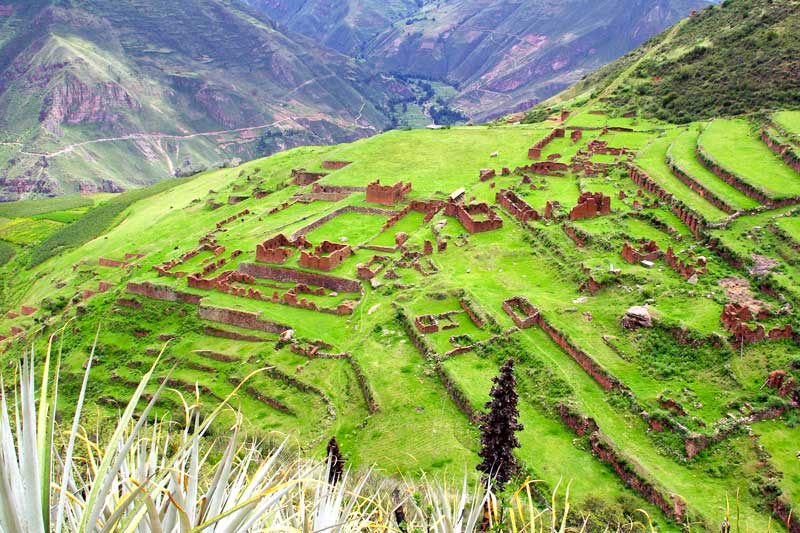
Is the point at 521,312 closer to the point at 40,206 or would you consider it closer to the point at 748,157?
the point at 748,157

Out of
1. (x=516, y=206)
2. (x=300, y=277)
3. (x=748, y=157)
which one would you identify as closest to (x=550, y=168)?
(x=516, y=206)

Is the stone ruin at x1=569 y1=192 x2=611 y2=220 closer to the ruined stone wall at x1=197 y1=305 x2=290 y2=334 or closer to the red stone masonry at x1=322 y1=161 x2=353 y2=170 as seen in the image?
the ruined stone wall at x1=197 y1=305 x2=290 y2=334

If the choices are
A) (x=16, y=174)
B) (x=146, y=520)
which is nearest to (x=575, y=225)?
(x=146, y=520)

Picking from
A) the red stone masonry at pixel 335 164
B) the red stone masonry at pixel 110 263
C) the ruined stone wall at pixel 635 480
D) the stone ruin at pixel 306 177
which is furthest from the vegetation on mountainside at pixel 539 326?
the red stone masonry at pixel 335 164

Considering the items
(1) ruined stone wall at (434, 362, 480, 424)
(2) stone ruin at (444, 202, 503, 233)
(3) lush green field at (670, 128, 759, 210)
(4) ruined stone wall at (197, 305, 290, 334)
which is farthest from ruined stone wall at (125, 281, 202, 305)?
(3) lush green field at (670, 128, 759, 210)

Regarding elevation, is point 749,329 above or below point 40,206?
below

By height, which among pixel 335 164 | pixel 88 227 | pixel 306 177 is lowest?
pixel 88 227

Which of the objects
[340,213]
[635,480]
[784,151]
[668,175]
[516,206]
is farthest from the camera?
[340,213]
